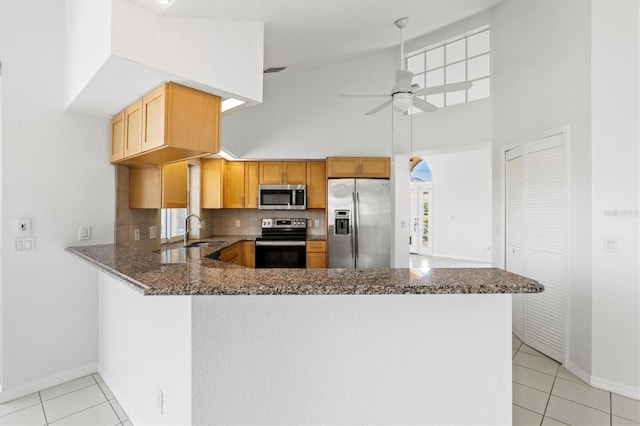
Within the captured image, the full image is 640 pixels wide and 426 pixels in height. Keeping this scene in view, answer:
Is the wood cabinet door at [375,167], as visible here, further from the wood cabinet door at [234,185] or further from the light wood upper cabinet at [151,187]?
the light wood upper cabinet at [151,187]

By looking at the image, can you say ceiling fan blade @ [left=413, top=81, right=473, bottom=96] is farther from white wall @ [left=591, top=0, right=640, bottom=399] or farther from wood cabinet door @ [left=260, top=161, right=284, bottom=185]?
wood cabinet door @ [left=260, top=161, right=284, bottom=185]

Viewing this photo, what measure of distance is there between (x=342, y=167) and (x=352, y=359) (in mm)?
3595

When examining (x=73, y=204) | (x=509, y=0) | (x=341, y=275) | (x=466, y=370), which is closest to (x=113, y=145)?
(x=73, y=204)

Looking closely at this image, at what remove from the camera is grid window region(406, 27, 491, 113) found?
4.23m

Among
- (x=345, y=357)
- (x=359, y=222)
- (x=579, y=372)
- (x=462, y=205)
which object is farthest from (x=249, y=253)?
A: (x=462, y=205)

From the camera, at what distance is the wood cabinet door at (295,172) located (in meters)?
4.98

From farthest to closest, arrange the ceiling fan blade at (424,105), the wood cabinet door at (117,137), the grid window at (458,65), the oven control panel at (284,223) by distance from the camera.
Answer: the oven control panel at (284,223)
the grid window at (458,65)
the ceiling fan blade at (424,105)
the wood cabinet door at (117,137)

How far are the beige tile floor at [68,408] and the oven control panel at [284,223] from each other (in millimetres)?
3085

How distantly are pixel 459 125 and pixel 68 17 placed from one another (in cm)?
428

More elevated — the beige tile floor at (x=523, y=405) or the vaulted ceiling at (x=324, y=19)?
the vaulted ceiling at (x=324, y=19)

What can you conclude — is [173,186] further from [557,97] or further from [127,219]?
[557,97]

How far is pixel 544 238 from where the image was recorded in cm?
291

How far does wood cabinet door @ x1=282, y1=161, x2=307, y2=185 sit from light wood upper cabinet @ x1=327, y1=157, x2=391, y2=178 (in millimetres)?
487

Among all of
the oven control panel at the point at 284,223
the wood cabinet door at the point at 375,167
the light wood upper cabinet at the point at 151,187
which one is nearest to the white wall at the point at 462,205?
the wood cabinet door at the point at 375,167
